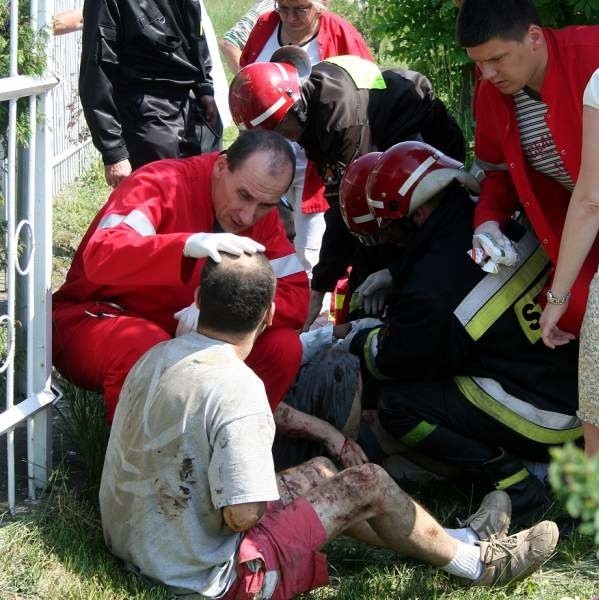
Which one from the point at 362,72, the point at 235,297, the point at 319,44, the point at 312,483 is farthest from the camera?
the point at 319,44

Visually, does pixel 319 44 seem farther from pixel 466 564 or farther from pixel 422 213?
pixel 466 564

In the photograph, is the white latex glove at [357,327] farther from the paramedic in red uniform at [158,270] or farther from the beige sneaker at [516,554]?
the beige sneaker at [516,554]

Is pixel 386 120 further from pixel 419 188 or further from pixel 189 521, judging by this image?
pixel 189 521

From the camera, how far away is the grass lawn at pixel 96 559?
342cm

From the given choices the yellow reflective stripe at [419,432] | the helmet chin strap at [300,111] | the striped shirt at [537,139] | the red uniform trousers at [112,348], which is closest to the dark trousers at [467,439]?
the yellow reflective stripe at [419,432]

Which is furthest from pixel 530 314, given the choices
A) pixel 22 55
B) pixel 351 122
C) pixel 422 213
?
pixel 22 55

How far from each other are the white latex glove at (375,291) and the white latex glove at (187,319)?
1101mm

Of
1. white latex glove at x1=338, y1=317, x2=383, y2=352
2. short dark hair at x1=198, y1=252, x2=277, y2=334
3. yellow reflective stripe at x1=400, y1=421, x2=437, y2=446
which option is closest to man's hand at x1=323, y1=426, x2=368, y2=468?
yellow reflective stripe at x1=400, y1=421, x2=437, y2=446

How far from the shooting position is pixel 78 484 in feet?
13.7

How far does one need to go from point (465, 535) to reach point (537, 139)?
4.81 feet

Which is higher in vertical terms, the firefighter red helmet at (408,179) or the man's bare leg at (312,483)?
the firefighter red helmet at (408,179)

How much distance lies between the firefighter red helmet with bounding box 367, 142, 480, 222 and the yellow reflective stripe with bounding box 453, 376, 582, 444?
2.53 feet

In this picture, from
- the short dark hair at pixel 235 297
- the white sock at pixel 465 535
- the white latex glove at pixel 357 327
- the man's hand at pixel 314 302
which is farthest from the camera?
the man's hand at pixel 314 302

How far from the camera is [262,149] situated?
423 centimetres
